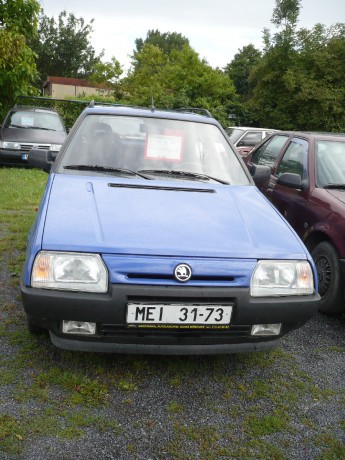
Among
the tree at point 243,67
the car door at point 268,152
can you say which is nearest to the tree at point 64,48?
the tree at point 243,67

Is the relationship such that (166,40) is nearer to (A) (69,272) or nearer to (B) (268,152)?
(B) (268,152)

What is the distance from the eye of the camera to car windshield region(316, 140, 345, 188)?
448 centimetres

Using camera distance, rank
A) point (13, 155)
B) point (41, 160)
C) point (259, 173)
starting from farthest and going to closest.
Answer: point (13, 155), point (259, 173), point (41, 160)

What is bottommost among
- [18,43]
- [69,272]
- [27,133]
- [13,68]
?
[69,272]

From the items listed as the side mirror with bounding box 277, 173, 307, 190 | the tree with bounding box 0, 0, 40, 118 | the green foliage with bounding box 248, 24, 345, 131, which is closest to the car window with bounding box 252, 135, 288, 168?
the side mirror with bounding box 277, 173, 307, 190

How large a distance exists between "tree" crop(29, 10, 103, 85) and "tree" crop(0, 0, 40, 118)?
4043 centimetres

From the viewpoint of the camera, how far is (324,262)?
4008 millimetres

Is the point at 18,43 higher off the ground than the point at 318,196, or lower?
higher

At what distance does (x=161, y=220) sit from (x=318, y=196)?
2.04 metres

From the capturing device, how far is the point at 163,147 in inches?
149

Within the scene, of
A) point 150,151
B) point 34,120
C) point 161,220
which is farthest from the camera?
point 34,120

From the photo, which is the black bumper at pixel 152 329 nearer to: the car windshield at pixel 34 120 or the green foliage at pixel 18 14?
the car windshield at pixel 34 120

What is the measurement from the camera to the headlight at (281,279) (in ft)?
8.58

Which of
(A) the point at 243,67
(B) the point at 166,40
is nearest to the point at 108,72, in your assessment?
(A) the point at 243,67
